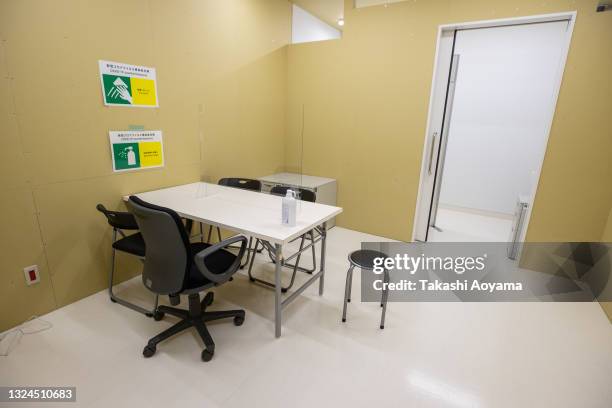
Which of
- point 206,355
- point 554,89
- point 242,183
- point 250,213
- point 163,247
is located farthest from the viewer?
point 242,183

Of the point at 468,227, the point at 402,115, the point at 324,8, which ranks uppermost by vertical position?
the point at 324,8

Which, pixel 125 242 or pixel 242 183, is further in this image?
pixel 242 183

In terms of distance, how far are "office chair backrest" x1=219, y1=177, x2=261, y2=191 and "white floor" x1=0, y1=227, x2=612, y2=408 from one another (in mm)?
1062

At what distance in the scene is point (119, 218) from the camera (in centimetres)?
213

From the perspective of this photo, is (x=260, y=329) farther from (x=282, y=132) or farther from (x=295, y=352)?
(x=282, y=132)

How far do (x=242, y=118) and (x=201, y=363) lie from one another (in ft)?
8.30

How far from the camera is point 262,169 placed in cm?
392

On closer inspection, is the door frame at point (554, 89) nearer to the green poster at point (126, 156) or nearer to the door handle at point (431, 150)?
the door handle at point (431, 150)

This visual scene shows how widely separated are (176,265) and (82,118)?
1.37m

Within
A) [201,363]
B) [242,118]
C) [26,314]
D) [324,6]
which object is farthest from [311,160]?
[26,314]

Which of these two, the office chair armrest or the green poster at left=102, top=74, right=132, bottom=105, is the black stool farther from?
the green poster at left=102, top=74, right=132, bottom=105

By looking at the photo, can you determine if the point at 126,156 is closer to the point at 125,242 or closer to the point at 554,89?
the point at 125,242

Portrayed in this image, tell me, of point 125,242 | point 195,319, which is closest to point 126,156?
point 125,242

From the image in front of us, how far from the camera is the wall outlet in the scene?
204 cm
